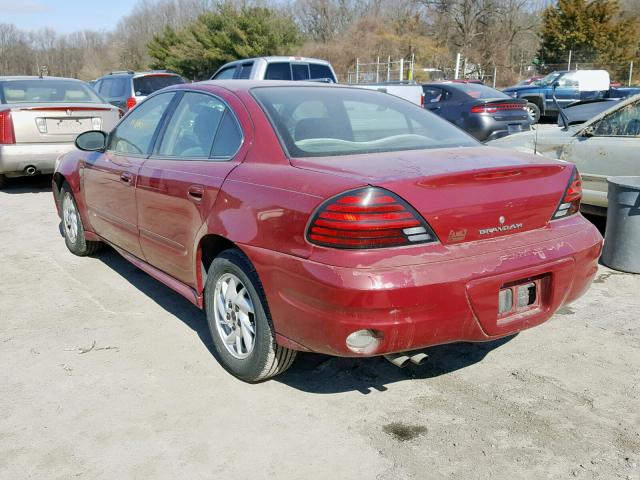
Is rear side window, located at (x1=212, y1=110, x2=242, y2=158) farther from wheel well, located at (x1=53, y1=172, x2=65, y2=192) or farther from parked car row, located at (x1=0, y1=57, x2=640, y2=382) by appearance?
wheel well, located at (x1=53, y1=172, x2=65, y2=192)

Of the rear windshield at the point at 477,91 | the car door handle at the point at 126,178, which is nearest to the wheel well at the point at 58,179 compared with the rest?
the car door handle at the point at 126,178

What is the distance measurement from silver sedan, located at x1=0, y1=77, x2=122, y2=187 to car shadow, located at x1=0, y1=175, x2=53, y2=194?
0.72 meters

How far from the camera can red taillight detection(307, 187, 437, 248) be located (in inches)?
102

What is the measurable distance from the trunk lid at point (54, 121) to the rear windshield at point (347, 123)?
228 inches

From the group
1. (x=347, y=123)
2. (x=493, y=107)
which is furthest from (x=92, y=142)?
(x=493, y=107)

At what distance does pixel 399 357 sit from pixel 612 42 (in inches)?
1664

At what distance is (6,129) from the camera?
8.21 metres

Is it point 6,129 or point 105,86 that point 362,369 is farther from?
point 105,86

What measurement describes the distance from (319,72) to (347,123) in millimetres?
8497

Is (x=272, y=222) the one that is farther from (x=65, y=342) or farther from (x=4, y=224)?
(x=4, y=224)

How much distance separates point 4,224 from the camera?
7168 mm

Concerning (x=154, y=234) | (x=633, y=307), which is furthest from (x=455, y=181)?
(x=633, y=307)

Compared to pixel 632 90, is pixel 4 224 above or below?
below

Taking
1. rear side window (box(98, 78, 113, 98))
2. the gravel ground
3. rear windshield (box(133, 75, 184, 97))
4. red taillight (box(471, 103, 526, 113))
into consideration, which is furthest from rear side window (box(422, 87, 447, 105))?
the gravel ground
